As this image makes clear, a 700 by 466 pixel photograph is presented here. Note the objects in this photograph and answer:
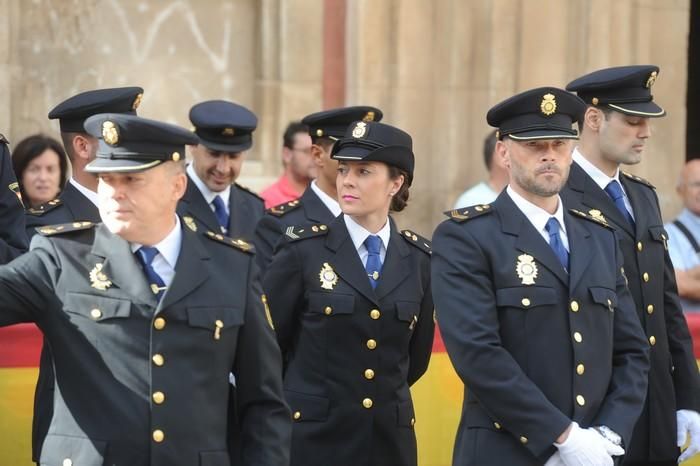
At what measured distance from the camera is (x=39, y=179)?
8.12m

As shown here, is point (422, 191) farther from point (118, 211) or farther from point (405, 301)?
point (118, 211)

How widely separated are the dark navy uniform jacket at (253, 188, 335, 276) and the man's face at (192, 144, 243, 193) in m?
0.90

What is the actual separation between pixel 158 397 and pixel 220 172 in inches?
136

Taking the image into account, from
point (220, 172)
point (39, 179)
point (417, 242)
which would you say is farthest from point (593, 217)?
point (39, 179)

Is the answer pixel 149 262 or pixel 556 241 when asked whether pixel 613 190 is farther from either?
pixel 149 262

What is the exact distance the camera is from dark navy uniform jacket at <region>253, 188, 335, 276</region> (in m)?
6.66

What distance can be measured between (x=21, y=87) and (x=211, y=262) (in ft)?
17.5

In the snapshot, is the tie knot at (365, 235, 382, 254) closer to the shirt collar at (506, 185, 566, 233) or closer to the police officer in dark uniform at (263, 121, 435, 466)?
the police officer in dark uniform at (263, 121, 435, 466)

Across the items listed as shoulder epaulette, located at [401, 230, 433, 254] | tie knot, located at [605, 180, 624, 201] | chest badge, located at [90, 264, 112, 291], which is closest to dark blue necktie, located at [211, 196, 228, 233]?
shoulder epaulette, located at [401, 230, 433, 254]

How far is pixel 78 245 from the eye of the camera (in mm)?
4406

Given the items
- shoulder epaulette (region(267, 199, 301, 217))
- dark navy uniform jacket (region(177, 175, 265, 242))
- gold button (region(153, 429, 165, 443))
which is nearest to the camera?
gold button (region(153, 429, 165, 443))

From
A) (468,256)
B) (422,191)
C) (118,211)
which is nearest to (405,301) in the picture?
(468,256)

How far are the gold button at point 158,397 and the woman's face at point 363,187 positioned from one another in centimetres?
191

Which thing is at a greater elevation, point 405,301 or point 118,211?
point 118,211
